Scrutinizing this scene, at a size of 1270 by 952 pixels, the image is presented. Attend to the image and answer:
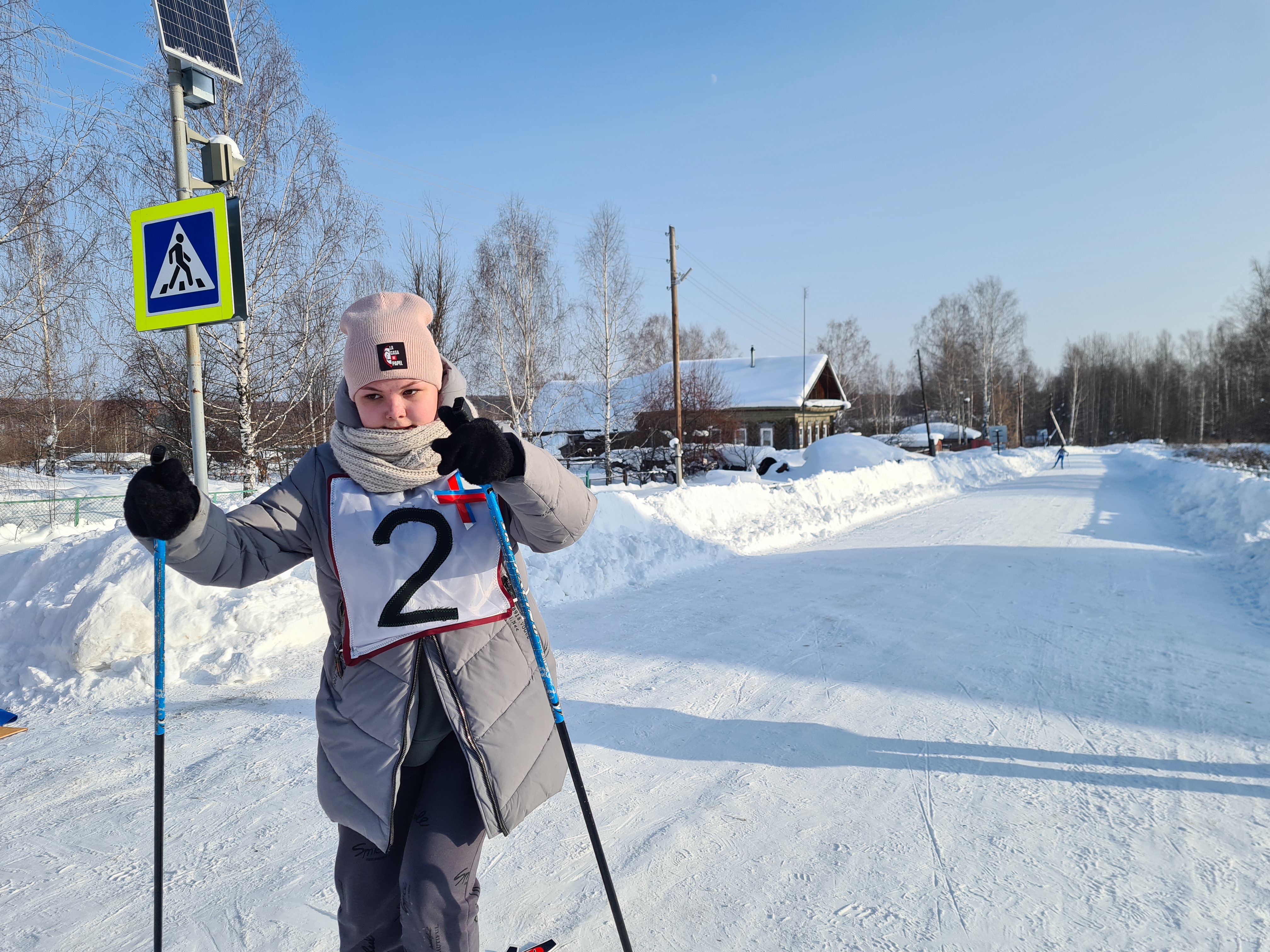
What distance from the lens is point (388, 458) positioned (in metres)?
1.77

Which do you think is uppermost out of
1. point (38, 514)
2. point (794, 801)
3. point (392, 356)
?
point (392, 356)

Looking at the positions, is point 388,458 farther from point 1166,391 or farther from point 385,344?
point 1166,391

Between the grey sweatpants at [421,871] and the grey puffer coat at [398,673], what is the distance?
0.06m

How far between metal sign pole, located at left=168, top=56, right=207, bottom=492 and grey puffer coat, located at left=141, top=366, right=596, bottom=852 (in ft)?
13.6

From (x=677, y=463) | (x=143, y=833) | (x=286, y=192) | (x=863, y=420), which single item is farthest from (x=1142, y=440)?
(x=143, y=833)

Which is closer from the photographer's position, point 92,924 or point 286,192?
point 92,924

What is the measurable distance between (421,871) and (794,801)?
205 cm

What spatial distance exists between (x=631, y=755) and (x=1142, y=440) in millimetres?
85312

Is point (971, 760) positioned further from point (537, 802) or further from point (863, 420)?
point (863, 420)

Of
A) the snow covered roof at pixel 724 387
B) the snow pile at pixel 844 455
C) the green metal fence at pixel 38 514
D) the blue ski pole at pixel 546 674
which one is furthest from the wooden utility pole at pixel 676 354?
the blue ski pole at pixel 546 674

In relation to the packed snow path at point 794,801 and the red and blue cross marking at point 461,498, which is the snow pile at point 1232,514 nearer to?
the packed snow path at point 794,801

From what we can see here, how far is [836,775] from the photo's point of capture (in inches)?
134

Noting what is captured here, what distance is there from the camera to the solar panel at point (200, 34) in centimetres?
525

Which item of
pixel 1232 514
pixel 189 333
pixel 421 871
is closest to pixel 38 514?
pixel 189 333
